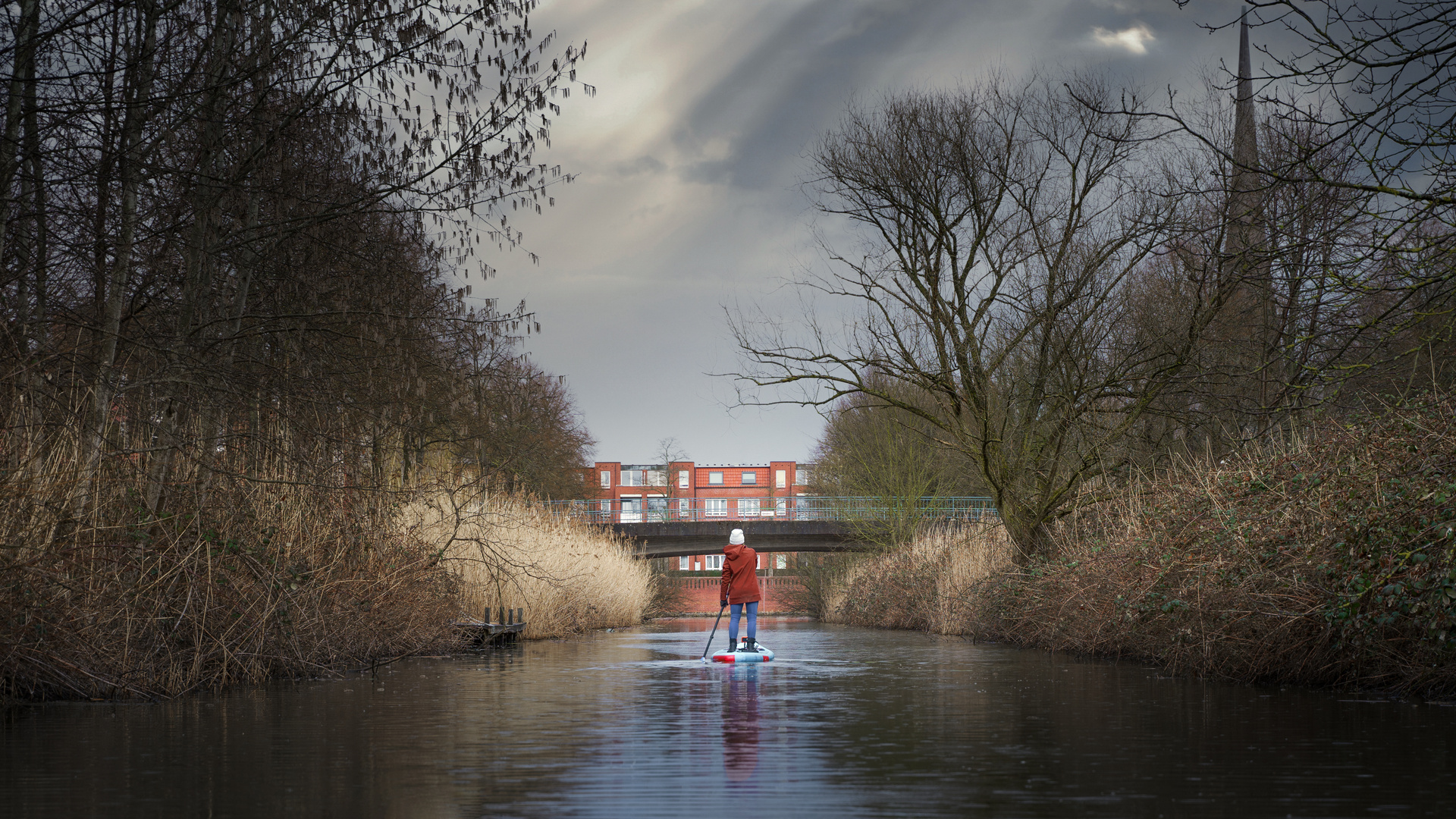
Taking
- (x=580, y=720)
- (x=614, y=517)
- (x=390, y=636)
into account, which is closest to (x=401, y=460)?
(x=390, y=636)

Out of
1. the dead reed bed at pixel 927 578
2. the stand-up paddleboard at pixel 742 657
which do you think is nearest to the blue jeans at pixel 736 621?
the stand-up paddleboard at pixel 742 657

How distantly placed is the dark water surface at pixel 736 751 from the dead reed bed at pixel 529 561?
7.05 m

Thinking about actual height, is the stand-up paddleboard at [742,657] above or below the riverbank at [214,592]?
below

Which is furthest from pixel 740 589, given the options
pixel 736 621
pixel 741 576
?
pixel 736 621

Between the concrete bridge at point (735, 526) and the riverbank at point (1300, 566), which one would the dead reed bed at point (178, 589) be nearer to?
the riverbank at point (1300, 566)

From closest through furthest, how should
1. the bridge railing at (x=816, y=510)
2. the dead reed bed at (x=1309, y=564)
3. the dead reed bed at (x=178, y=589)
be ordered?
the dead reed bed at (x=178, y=589) < the dead reed bed at (x=1309, y=564) < the bridge railing at (x=816, y=510)

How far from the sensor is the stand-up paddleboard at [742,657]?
63.9 ft

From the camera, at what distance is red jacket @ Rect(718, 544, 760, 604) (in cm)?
2030

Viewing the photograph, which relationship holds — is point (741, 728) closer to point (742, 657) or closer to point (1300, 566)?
point (1300, 566)

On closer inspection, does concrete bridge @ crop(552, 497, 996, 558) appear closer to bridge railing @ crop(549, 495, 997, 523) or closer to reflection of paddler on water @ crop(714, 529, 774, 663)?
bridge railing @ crop(549, 495, 997, 523)

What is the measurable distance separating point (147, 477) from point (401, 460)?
14.5 meters

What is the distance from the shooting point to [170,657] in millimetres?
13188

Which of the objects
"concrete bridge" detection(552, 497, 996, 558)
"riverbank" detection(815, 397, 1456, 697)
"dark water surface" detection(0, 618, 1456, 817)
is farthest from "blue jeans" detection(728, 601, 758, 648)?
"concrete bridge" detection(552, 497, 996, 558)

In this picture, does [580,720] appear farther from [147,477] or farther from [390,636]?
[390,636]
